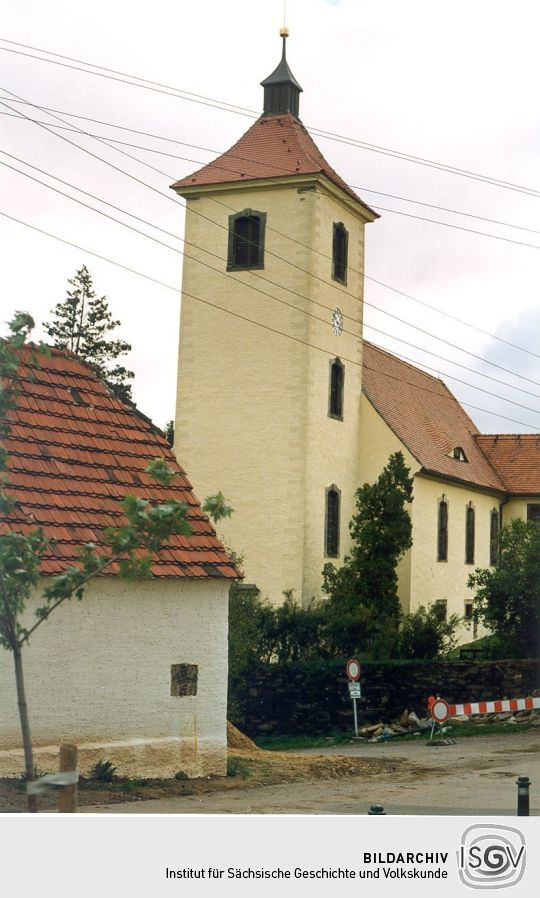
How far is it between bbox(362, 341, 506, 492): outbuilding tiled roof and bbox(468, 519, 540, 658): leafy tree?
6.74 metres

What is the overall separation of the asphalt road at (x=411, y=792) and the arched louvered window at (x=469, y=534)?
18921mm

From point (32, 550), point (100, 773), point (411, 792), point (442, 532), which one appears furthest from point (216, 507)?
point (442, 532)

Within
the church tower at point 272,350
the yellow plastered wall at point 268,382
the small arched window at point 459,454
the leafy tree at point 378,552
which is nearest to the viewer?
the leafy tree at point 378,552

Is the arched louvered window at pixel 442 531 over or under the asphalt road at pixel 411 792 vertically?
over

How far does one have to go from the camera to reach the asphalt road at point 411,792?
38.1 ft

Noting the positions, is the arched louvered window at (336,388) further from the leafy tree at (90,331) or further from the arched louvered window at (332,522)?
the leafy tree at (90,331)

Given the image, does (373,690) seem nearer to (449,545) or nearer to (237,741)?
(237,741)

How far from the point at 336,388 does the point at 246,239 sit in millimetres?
4666

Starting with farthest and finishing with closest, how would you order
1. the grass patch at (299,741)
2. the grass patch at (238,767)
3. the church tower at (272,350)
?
the church tower at (272,350) → the grass patch at (299,741) → the grass patch at (238,767)

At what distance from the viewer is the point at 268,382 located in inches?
1198

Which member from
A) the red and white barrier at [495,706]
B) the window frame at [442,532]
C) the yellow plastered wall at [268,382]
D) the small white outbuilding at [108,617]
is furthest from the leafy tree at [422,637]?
the small white outbuilding at [108,617]

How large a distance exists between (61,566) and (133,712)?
2.27 meters

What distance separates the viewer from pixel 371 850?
24.1 feet

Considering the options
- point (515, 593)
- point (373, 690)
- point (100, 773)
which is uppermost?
point (515, 593)
